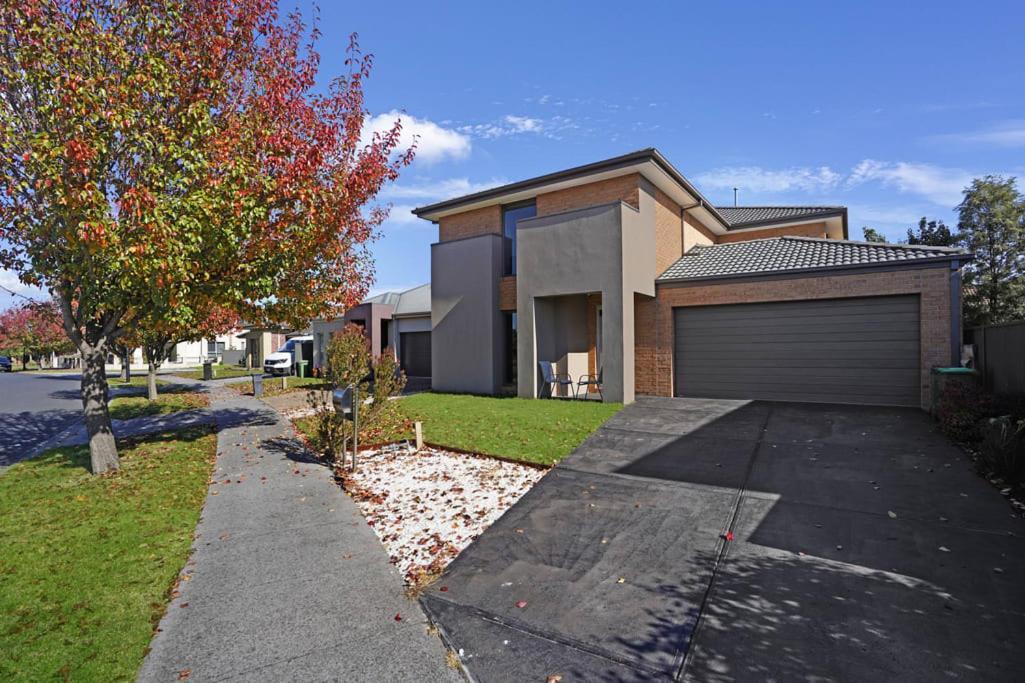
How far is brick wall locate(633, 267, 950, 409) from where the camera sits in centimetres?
1105

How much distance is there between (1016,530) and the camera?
507 centimetres

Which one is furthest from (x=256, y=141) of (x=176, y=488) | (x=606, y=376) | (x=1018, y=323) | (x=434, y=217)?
(x=1018, y=323)

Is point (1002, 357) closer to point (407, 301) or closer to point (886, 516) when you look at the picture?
point (886, 516)

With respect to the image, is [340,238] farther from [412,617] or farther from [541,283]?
[412,617]

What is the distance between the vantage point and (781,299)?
42.0 ft

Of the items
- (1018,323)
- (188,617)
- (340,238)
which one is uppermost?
(340,238)

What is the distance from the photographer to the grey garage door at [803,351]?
11555mm

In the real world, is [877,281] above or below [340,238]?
below

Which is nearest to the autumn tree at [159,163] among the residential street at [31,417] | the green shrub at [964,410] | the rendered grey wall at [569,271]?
the residential street at [31,417]

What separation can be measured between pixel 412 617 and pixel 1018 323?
418 inches

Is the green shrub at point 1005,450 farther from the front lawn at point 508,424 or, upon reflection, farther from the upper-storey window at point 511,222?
the upper-storey window at point 511,222

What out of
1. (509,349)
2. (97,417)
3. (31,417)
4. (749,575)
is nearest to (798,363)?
(509,349)

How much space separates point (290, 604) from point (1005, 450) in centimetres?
849

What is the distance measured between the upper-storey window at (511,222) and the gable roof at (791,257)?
4807 millimetres
